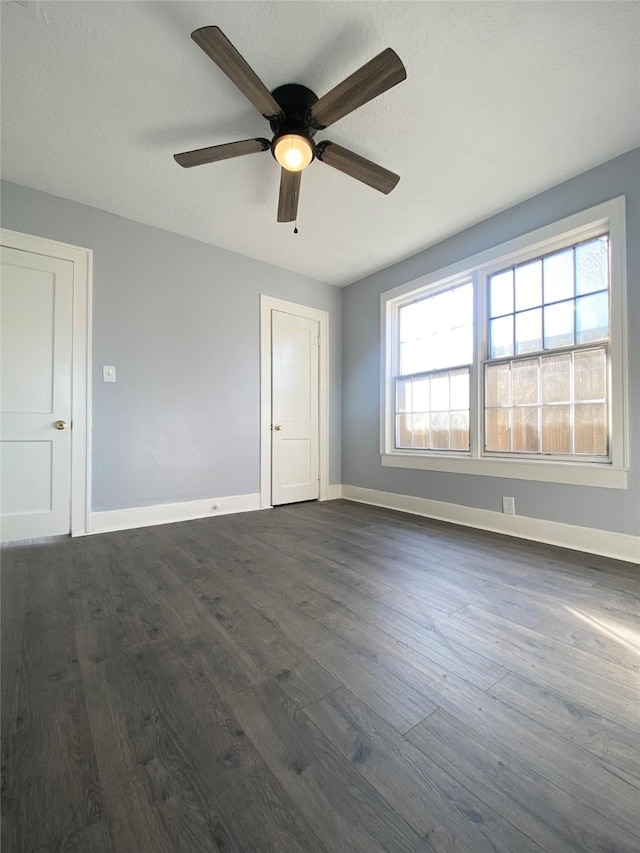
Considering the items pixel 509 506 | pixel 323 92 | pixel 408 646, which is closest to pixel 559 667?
pixel 408 646

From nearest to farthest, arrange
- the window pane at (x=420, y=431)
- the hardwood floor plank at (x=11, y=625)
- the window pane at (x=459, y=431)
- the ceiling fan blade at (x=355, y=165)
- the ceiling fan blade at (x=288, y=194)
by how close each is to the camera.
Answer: the hardwood floor plank at (x=11, y=625) < the ceiling fan blade at (x=355, y=165) < the ceiling fan blade at (x=288, y=194) < the window pane at (x=459, y=431) < the window pane at (x=420, y=431)

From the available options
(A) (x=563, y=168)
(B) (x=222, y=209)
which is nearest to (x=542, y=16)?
(A) (x=563, y=168)

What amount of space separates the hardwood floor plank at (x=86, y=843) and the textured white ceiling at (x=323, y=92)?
2.73 metres

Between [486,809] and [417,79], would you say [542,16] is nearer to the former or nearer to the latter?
[417,79]

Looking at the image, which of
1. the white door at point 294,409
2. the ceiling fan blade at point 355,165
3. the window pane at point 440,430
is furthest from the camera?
the white door at point 294,409

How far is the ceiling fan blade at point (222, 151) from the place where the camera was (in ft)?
6.07

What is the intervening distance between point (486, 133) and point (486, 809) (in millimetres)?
2988

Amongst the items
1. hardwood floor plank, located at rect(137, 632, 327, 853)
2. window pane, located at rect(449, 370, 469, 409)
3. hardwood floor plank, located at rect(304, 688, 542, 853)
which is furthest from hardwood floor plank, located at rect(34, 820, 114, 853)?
window pane, located at rect(449, 370, 469, 409)

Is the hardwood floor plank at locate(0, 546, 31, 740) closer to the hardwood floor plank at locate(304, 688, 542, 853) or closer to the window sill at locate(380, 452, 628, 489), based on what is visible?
the hardwood floor plank at locate(304, 688, 542, 853)

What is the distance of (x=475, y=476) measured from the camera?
2951mm

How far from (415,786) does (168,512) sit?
2.80 meters

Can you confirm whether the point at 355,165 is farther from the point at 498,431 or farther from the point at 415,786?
the point at 415,786

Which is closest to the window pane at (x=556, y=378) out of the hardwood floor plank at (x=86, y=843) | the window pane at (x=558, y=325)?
the window pane at (x=558, y=325)

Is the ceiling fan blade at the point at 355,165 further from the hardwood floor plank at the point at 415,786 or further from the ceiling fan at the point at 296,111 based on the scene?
the hardwood floor plank at the point at 415,786
